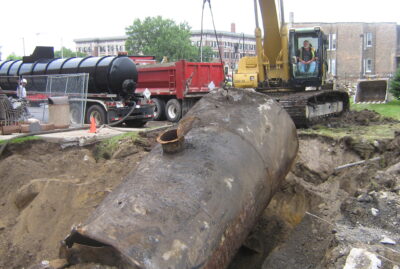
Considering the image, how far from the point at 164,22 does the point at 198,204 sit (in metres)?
69.4

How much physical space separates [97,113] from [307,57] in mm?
6875

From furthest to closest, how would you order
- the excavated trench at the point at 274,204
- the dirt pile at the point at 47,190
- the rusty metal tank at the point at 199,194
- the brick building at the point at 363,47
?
1. the brick building at the point at 363,47
2. the dirt pile at the point at 47,190
3. the excavated trench at the point at 274,204
4. the rusty metal tank at the point at 199,194

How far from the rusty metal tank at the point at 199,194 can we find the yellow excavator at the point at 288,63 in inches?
275

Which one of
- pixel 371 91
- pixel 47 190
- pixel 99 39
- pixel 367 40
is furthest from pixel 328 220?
pixel 99 39

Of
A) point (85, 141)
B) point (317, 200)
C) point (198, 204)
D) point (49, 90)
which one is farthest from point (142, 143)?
point (49, 90)

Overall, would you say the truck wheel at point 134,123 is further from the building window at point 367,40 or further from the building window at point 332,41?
the building window at point 367,40

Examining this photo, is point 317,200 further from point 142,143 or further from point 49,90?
point 49,90

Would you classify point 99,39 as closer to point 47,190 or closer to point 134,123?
point 134,123

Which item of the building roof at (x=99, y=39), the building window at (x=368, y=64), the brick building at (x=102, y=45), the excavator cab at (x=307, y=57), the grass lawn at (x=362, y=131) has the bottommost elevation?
the grass lawn at (x=362, y=131)

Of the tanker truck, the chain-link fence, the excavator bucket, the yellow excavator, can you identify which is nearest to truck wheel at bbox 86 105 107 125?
the tanker truck

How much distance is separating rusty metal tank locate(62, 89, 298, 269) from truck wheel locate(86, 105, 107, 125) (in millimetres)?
9292

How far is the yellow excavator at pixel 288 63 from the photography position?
11683 mm

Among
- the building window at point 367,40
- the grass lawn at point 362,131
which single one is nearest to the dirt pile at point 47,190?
the grass lawn at point 362,131

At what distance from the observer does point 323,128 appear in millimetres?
10586
